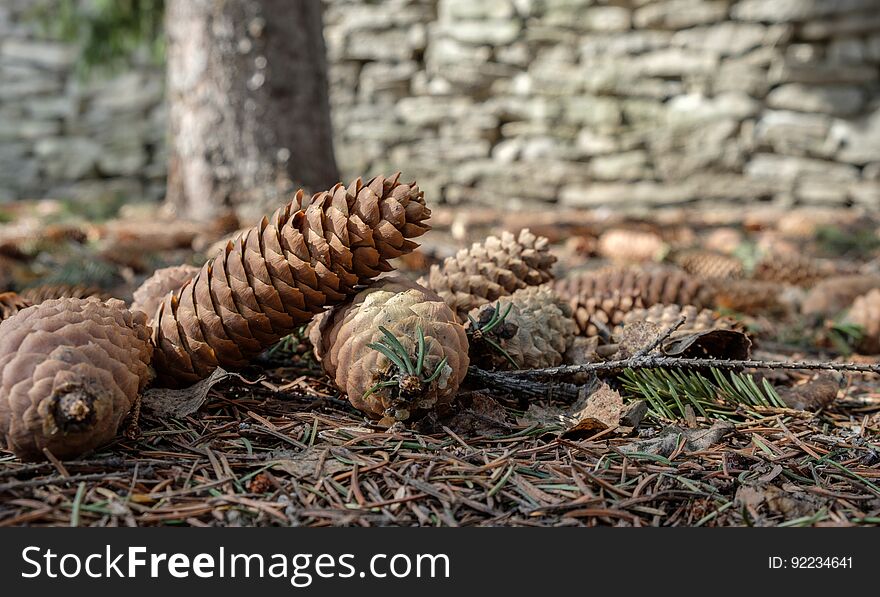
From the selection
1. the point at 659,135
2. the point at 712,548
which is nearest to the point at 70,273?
the point at 712,548

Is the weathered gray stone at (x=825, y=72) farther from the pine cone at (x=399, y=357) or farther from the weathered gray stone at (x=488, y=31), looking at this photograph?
the pine cone at (x=399, y=357)

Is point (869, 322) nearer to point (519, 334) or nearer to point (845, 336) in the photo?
point (845, 336)

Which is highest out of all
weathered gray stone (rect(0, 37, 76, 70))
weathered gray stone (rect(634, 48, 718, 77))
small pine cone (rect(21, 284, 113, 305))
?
weathered gray stone (rect(0, 37, 76, 70))

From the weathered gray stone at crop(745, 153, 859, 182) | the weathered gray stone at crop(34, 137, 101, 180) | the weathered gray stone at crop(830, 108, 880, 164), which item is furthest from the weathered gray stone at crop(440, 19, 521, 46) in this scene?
the weathered gray stone at crop(34, 137, 101, 180)

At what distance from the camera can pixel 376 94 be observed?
19.9 feet

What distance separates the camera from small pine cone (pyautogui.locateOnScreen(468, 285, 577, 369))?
1.28 metres

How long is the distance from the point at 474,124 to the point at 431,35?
78 centimetres

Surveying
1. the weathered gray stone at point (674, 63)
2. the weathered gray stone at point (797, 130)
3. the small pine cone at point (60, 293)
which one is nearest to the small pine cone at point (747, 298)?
the small pine cone at point (60, 293)

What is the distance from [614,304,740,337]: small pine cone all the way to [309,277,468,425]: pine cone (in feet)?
1.52

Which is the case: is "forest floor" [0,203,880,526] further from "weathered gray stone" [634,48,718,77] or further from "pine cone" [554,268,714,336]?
"weathered gray stone" [634,48,718,77]

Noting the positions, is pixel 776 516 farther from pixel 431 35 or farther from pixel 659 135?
pixel 431 35

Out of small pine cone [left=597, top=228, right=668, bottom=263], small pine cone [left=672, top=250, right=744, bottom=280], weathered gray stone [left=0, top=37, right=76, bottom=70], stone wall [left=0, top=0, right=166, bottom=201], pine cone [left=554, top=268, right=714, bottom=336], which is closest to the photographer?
pine cone [left=554, top=268, right=714, bottom=336]

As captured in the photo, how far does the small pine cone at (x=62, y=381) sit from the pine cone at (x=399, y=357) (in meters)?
0.30

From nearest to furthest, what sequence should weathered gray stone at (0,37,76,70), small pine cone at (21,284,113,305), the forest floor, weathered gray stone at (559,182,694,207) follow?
the forest floor
small pine cone at (21,284,113,305)
weathered gray stone at (559,182,694,207)
weathered gray stone at (0,37,76,70)
